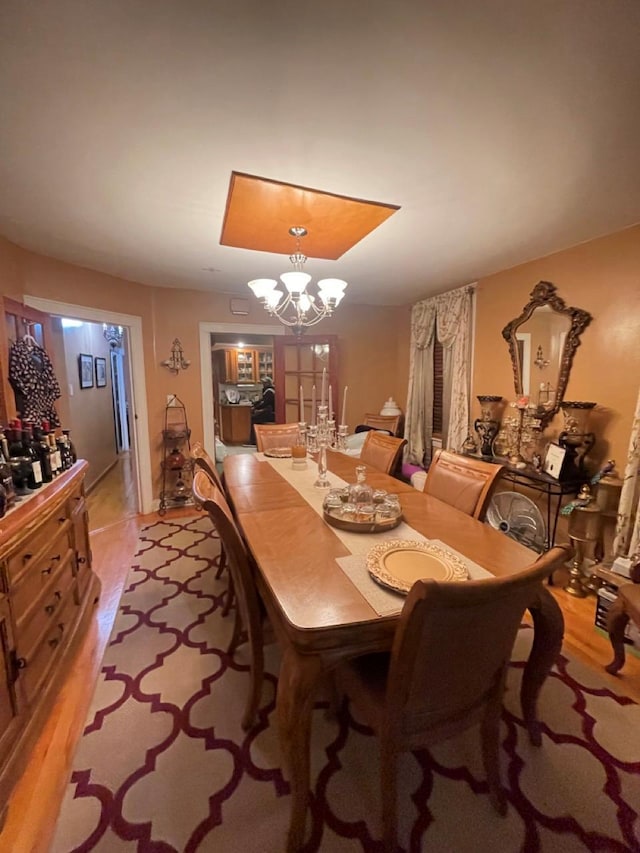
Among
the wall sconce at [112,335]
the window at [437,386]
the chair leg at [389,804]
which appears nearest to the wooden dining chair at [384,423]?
the window at [437,386]

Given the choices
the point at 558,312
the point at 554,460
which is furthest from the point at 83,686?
the point at 558,312

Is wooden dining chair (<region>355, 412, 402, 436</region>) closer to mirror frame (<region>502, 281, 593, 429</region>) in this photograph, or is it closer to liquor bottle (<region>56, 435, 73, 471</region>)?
mirror frame (<region>502, 281, 593, 429</region>)

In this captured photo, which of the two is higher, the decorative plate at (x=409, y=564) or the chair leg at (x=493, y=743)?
the decorative plate at (x=409, y=564)

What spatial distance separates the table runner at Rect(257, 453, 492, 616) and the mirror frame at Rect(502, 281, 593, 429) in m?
1.82

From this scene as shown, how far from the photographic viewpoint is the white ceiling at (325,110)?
95 centimetres

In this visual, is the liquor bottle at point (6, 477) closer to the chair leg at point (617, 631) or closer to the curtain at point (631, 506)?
the chair leg at point (617, 631)

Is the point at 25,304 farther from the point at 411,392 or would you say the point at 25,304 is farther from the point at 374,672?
the point at 411,392

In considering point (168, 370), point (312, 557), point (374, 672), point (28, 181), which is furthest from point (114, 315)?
point (374, 672)

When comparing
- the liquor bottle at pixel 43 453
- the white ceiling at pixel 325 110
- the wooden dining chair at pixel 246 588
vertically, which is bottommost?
the wooden dining chair at pixel 246 588

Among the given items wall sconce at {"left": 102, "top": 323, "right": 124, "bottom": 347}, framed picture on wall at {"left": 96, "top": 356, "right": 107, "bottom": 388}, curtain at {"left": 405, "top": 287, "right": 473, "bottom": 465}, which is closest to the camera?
curtain at {"left": 405, "top": 287, "right": 473, "bottom": 465}

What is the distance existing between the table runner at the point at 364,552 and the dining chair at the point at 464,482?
45 cm

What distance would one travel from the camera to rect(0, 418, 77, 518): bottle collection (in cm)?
156

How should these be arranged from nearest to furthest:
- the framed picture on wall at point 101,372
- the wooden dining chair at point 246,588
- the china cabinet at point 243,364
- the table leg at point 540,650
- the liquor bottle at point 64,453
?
the table leg at point 540,650 → the wooden dining chair at point 246,588 → the liquor bottle at point 64,453 → the framed picture on wall at point 101,372 → the china cabinet at point 243,364

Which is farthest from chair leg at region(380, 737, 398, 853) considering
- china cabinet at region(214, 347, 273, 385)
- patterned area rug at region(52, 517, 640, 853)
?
china cabinet at region(214, 347, 273, 385)
